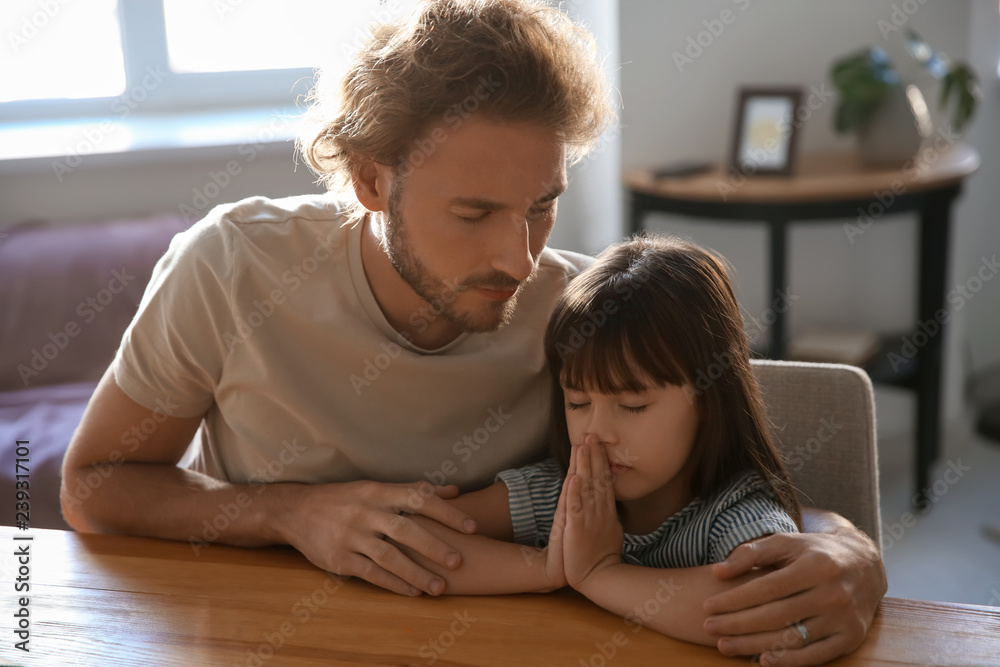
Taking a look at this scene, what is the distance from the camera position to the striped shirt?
104 cm

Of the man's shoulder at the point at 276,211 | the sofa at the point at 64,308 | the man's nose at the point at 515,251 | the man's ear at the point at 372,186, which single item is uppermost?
the man's ear at the point at 372,186

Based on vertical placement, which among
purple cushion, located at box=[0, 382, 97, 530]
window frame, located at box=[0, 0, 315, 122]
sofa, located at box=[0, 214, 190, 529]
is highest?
window frame, located at box=[0, 0, 315, 122]

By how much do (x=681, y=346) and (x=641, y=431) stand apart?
0.11 metres

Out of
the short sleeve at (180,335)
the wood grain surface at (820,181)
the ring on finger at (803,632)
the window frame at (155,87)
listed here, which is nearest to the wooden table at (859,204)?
the wood grain surface at (820,181)

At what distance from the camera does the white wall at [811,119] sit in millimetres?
3008

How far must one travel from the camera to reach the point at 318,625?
0.95m

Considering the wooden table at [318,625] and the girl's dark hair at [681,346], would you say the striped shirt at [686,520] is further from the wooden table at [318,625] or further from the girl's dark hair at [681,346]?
the wooden table at [318,625]

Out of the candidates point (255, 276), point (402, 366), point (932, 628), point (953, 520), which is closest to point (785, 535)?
point (932, 628)

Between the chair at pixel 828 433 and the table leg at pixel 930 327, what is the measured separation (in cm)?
160

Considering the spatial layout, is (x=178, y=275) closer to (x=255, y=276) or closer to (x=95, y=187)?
(x=255, y=276)

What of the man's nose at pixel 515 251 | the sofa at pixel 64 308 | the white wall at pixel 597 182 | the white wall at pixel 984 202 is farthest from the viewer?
the white wall at pixel 984 202

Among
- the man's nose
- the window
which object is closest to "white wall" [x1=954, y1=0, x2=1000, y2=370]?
the window

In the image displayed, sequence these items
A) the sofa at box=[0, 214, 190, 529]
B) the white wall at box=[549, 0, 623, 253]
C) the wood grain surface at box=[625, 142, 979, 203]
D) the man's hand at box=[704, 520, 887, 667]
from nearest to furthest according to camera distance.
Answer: the man's hand at box=[704, 520, 887, 667]
the sofa at box=[0, 214, 190, 529]
the wood grain surface at box=[625, 142, 979, 203]
the white wall at box=[549, 0, 623, 253]

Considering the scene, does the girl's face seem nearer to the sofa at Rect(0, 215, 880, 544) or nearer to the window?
the sofa at Rect(0, 215, 880, 544)
